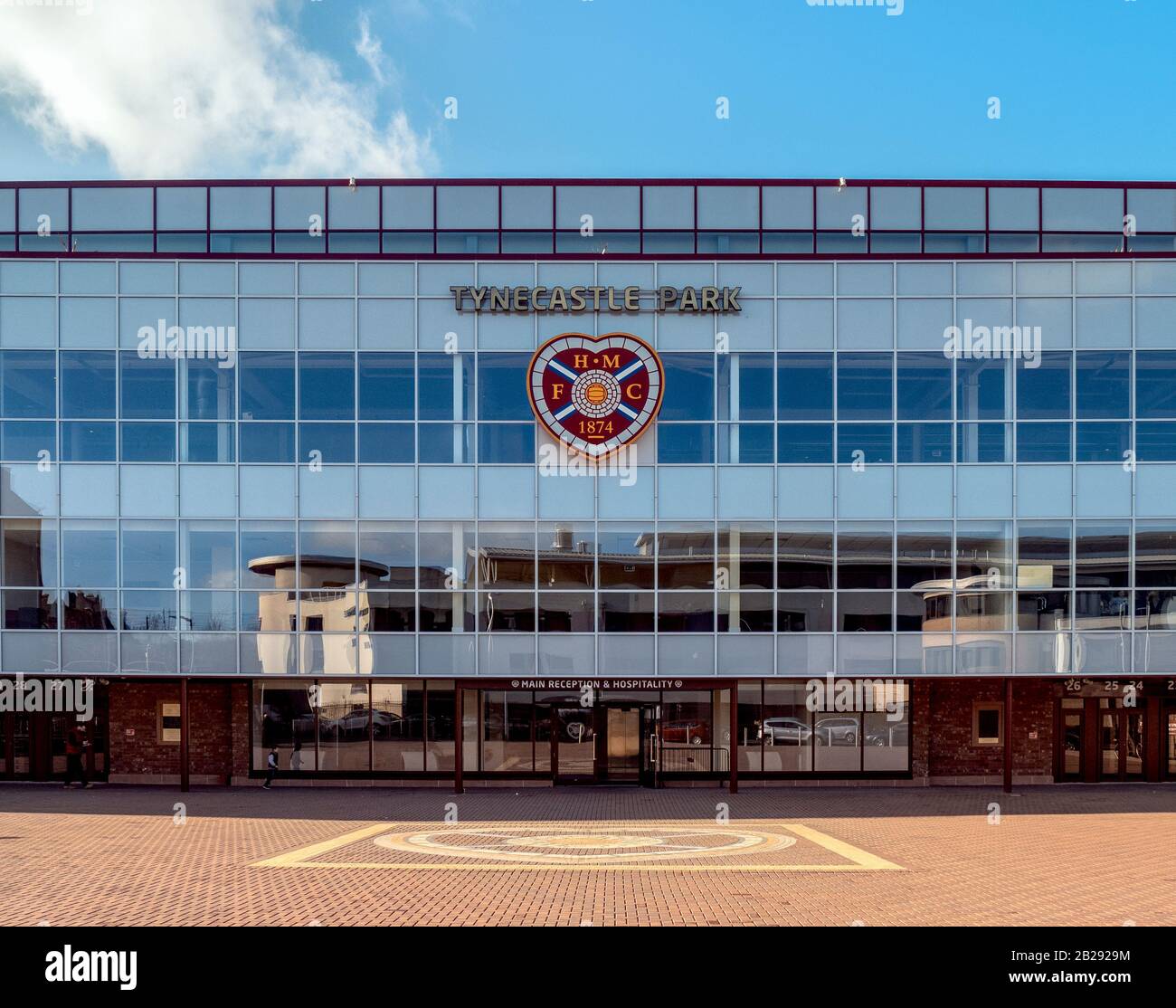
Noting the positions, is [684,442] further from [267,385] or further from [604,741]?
[267,385]

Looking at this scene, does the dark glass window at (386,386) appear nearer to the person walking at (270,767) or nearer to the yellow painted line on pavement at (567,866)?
the person walking at (270,767)

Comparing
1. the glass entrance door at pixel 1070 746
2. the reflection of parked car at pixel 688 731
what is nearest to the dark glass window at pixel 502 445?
the reflection of parked car at pixel 688 731

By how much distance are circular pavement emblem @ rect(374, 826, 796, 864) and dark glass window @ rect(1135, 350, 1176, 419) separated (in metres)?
14.4

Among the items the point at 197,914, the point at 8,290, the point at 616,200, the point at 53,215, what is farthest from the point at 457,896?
the point at 53,215

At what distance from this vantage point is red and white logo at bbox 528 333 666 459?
23.7 m

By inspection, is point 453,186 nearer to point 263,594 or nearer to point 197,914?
point 263,594

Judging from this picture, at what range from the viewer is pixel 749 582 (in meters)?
23.7

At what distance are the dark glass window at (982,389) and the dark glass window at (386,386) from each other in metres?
13.7

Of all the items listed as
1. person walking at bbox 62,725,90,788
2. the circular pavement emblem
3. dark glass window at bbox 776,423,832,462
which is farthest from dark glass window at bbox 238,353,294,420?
dark glass window at bbox 776,423,832,462

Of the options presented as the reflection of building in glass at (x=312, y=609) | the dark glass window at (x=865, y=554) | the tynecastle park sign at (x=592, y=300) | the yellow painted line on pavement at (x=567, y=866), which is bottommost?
the yellow painted line on pavement at (x=567, y=866)

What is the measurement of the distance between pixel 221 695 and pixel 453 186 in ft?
48.5

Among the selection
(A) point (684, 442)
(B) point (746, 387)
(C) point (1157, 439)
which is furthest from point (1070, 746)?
(A) point (684, 442)

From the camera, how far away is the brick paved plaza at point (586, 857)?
12453 mm

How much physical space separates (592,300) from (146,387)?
11.3 m
